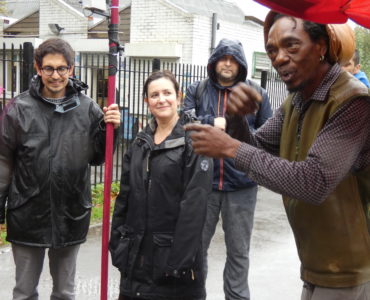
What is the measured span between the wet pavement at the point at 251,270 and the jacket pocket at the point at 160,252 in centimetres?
159

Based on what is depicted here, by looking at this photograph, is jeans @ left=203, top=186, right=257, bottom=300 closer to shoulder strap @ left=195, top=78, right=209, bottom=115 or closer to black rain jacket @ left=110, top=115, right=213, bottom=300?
shoulder strap @ left=195, top=78, right=209, bottom=115

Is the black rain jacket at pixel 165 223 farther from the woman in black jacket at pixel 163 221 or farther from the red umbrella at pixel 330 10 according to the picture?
the red umbrella at pixel 330 10

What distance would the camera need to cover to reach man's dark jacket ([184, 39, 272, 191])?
3.97 m

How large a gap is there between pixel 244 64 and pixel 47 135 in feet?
5.87

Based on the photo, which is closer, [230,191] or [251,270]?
[230,191]

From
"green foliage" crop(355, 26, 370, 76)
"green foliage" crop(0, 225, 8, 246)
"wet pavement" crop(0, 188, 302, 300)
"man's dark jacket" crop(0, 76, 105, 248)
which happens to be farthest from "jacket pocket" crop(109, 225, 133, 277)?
"green foliage" crop(355, 26, 370, 76)

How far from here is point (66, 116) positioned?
10.8 ft

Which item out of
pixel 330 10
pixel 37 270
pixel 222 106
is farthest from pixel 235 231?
pixel 330 10

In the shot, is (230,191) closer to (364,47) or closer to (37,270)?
(37,270)

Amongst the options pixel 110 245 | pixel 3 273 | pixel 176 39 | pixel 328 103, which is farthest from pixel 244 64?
pixel 176 39

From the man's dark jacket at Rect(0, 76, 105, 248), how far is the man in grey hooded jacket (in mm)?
1137

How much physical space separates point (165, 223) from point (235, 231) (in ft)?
3.69

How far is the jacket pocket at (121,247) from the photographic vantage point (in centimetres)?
307

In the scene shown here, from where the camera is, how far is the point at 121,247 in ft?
10.2
